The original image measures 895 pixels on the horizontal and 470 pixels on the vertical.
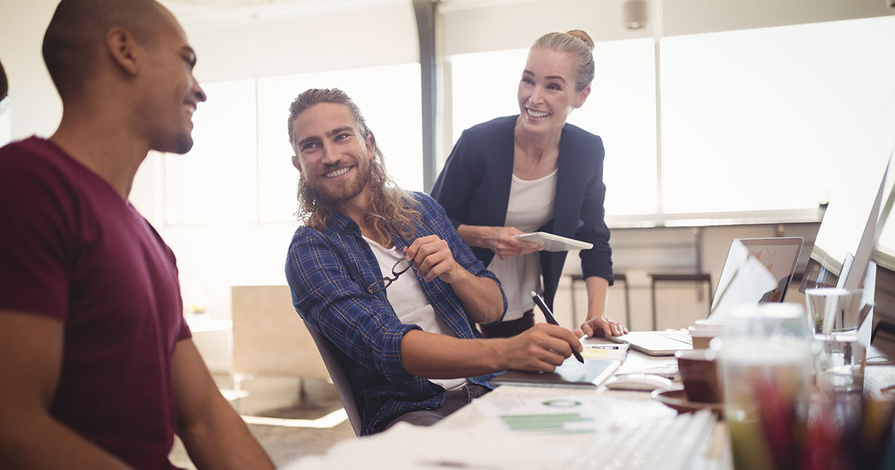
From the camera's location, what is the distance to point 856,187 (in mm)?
1397

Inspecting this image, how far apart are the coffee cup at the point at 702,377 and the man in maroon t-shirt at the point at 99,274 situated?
2.30 feet

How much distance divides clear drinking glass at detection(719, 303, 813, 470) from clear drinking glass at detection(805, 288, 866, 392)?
0.55m

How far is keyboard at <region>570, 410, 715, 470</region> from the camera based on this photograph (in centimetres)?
59

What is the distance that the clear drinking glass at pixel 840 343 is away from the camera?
1004mm

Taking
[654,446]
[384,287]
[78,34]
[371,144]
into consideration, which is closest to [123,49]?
[78,34]

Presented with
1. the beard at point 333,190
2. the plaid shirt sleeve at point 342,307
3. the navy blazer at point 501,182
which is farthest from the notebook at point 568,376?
the navy blazer at point 501,182

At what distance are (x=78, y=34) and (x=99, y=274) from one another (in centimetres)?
37

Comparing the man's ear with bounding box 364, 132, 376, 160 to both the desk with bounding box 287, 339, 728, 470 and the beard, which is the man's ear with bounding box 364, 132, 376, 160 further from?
the desk with bounding box 287, 339, 728, 470

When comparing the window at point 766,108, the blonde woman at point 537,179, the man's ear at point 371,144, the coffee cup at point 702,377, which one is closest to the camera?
the coffee cup at point 702,377

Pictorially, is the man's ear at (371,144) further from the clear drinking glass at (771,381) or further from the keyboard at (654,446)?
the clear drinking glass at (771,381)

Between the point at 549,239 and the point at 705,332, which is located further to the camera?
the point at 549,239

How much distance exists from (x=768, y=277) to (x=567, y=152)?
93cm

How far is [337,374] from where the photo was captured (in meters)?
1.51

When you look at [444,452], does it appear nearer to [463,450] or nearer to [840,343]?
[463,450]
